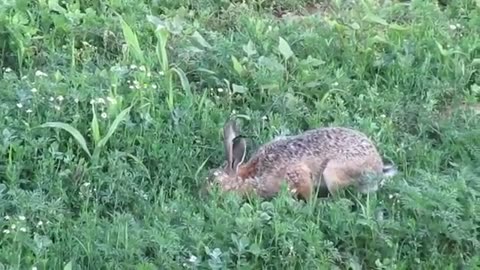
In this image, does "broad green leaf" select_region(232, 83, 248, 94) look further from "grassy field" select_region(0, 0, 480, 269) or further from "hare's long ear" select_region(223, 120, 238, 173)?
"hare's long ear" select_region(223, 120, 238, 173)

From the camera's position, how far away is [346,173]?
611cm

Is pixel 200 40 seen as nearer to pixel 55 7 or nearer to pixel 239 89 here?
pixel 239 89

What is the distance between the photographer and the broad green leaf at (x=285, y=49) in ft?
23.6

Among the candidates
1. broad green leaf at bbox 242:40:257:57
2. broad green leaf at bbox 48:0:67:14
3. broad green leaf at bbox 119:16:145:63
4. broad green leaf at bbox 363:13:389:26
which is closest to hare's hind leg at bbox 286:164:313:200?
broad green leaf at bbox 242:40:257:57

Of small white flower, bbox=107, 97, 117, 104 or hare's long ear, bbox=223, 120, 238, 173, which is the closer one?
hare's long ear, bbox=223, 120, 238, 173

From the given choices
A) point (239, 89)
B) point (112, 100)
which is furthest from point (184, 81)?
point (112, 100)

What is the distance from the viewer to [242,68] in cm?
702

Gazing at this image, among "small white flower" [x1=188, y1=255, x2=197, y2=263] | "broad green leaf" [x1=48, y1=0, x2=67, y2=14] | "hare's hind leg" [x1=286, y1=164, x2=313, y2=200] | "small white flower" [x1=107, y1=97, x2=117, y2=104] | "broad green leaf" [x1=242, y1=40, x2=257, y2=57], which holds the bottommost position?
"hare's hind leg" [x1=286, y1=164, x2=313, y2=200]

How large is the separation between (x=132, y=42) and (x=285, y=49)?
941mm

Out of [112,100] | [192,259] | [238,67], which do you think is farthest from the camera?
[238,67]

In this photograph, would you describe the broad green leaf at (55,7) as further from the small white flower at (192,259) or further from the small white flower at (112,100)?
the small white flower at (192,259)

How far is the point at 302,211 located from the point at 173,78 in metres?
1.69

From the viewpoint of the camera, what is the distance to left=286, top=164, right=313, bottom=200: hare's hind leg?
6.02 meters

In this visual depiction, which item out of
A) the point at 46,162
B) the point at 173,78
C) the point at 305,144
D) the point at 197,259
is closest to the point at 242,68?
the point at 173,78
